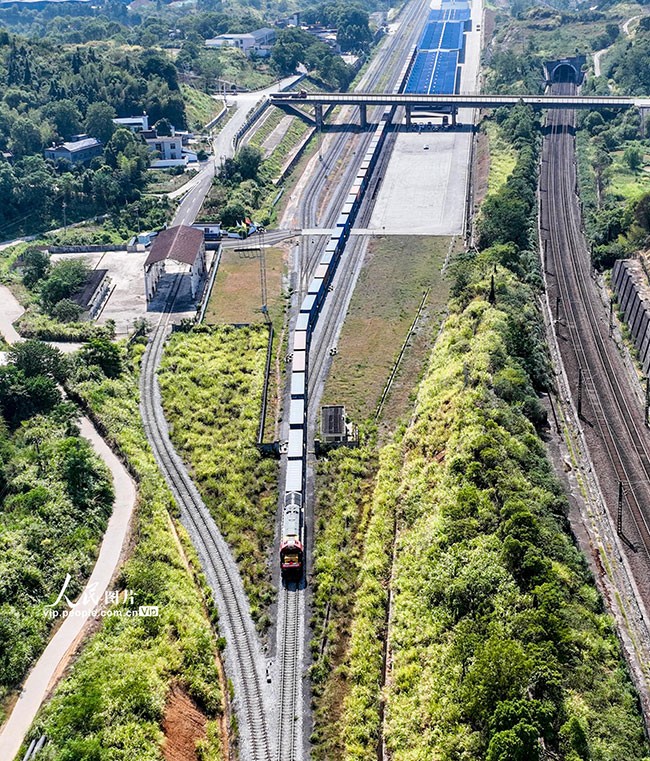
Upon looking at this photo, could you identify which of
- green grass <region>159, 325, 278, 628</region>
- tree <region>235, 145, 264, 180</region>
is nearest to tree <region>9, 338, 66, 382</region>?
green grass <region>159, 325, 278, 628</region>

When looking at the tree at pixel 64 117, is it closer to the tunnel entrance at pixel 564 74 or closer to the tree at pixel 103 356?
the tree at pixel 103 356

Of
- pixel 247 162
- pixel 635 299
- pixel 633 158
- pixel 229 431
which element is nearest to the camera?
pixel 229 431

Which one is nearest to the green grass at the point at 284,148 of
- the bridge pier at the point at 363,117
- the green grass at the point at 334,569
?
the bridge pier at the point at 363,117

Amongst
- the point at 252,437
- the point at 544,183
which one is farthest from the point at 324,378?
the point at 544,183

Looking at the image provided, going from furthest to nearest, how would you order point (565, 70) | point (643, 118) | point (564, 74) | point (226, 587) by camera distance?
point (564, 74)
point (565, 70)
point (643, 118)
point (226, 587)

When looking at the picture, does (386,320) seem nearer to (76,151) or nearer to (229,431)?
(229,431)

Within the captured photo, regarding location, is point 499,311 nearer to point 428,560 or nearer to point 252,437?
point 252,437

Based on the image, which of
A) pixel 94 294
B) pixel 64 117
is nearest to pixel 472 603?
pixel 94 294
